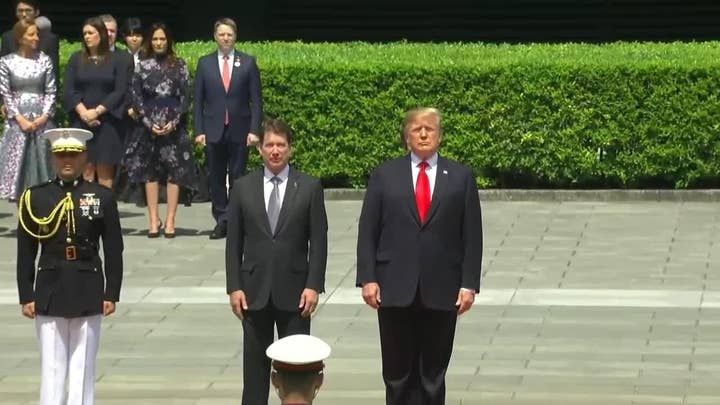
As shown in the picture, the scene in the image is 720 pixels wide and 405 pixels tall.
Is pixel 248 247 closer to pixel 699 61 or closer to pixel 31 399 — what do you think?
pixel 31 399

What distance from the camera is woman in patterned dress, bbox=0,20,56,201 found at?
15695mm

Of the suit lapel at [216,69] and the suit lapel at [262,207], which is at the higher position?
the suit lapel at [262,207]

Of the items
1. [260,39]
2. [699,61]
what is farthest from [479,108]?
[260,39]

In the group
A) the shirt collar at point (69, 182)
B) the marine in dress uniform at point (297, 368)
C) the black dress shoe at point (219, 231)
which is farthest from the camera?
the black dress shoe at point (219, 231)

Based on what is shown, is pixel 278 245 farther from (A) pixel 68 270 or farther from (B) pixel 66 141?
(B) pixel 66 141

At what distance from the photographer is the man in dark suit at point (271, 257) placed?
9.14m

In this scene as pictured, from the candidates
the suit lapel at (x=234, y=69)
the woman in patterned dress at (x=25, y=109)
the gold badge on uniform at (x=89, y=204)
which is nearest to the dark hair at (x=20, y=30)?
the woman in patterned dress at (x=25, y=109)

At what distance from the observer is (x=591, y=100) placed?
17750mm

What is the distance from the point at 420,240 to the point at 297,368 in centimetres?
378

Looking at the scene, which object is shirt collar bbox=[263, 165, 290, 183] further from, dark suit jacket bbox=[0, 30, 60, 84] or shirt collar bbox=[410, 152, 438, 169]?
dark suit jacket bbox=[0, 30, 60, 84]

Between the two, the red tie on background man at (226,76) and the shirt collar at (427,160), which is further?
the red tie on background man at (226,76)

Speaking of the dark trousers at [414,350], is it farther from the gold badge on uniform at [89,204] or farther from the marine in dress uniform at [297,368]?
the marine in dress uniform at [297,368]

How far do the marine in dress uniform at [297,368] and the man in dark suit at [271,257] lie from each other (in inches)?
144

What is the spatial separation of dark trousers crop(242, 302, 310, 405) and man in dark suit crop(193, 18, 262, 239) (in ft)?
21.3
